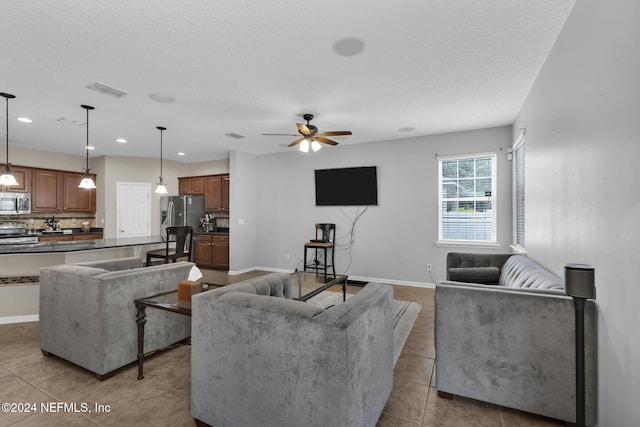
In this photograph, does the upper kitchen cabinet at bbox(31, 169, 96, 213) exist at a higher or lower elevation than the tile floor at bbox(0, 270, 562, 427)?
higher

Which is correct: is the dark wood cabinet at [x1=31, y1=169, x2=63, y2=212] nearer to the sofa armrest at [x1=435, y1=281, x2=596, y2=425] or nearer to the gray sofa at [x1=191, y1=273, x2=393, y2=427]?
the gray sofa at [x1=191, y1=273, x2=393, y2=427]

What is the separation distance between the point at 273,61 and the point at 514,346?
2.86m

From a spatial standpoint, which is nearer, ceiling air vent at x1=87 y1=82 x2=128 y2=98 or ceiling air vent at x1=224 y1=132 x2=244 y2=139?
ceiling air vent at x1=87 y1=82 x2=128 y2=98

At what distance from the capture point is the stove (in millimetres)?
5648

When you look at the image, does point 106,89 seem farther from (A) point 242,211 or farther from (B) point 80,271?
(A) point 242,211

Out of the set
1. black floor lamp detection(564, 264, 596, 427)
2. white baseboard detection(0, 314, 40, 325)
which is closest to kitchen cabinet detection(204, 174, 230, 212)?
white baseboard detection(0, 314, 40, 325)

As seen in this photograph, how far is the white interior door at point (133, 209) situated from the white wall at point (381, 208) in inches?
97.6

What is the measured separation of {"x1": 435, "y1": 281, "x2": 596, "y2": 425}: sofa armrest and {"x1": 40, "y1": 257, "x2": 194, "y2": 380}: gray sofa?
7.75 feet

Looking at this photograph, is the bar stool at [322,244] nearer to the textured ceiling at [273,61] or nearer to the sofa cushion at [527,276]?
the textured ceiling at [273,61]

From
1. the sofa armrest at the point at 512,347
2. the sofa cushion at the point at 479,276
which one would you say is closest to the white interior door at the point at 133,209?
the sofa cushion at the point at 479,276

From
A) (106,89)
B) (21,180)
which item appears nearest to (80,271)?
(106,89)

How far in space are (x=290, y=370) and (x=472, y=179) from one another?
4.54 m

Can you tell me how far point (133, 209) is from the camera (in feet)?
23.1

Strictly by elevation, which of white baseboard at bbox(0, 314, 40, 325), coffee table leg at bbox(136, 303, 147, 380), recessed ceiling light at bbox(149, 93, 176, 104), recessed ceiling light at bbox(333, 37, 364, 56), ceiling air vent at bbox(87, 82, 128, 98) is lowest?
white baseboard at bbox(0, 314, 40, 325)
